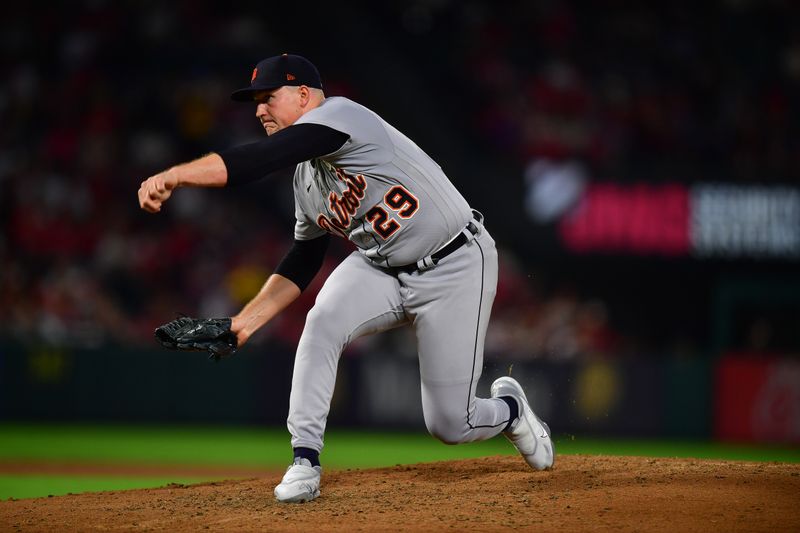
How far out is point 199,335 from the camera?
4.68 m

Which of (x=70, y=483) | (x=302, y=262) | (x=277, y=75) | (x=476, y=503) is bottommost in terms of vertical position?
(x=70, y=483)

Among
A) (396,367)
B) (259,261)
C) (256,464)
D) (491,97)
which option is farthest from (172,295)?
(491,97)

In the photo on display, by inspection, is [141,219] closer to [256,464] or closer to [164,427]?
[164,427]

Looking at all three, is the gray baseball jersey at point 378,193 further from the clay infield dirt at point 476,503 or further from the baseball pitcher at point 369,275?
the clay infield dirt at point 476,503

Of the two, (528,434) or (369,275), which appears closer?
(369,275)

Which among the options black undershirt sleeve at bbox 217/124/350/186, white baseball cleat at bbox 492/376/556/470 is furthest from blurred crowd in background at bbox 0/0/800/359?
black undershirt sleeve at bbox 217/124/350/186

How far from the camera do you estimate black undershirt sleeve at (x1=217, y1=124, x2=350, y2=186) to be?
408cm

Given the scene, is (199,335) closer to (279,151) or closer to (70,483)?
(279,151)

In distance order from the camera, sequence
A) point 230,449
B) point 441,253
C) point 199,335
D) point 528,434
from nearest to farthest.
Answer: point 199,335 → point 441,253 → point 528,434 → point 230,449

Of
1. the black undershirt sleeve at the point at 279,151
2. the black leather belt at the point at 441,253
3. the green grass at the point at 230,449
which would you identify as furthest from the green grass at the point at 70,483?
the black undershirt sleeve at the point at 279,151

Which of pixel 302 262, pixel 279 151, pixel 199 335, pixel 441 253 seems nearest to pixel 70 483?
pixel 302 262

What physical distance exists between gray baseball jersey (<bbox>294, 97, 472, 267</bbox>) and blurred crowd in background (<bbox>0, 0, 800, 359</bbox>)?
25.1ft

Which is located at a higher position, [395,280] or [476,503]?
[395,280]

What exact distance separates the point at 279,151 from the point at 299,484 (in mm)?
1496
